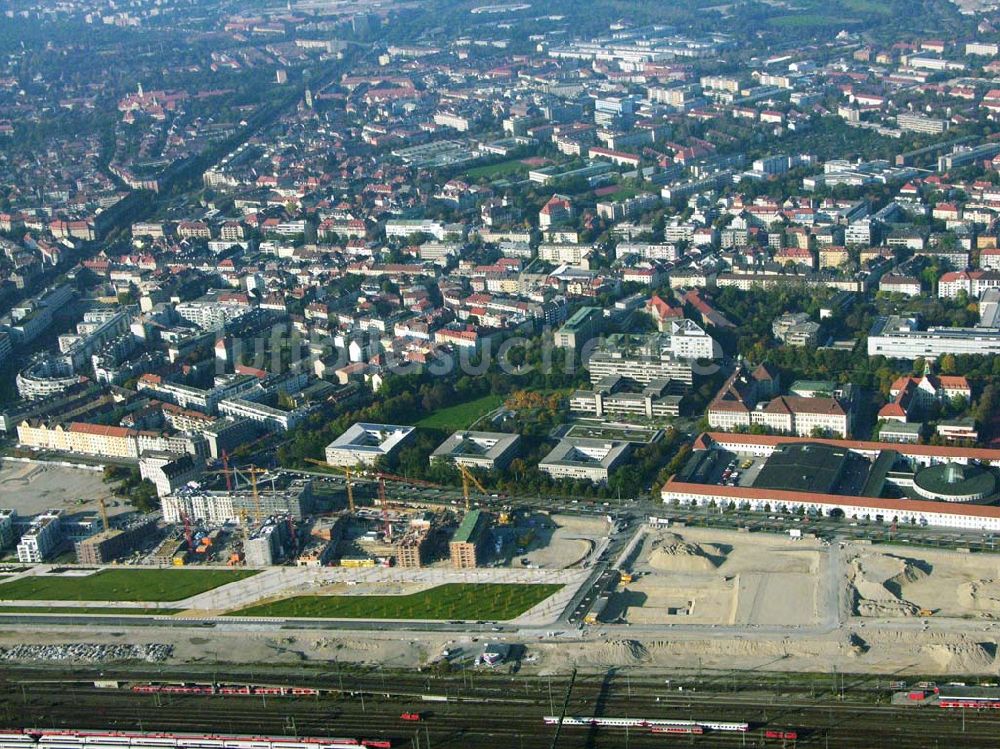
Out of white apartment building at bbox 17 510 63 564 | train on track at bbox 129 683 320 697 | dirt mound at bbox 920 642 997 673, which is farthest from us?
white apartment building at bbox 17 510 63 564

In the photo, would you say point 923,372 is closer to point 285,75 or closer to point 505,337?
point 505,337

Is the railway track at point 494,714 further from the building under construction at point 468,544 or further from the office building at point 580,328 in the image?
the office building at point 580,328

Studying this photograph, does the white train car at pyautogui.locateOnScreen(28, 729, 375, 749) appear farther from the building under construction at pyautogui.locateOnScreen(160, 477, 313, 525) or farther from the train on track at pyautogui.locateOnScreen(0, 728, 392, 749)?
the building under construction at pyautogui.locateOnScreen(160, 477, 313, 525)

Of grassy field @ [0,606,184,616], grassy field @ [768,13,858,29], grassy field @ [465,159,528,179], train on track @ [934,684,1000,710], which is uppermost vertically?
grassy field @ [768,13,858,29]

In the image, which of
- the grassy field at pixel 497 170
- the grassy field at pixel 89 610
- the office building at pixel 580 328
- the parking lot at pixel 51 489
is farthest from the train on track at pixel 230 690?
the grassy field at pixel 497 170

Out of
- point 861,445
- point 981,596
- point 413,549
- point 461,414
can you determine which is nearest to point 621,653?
point 413,549

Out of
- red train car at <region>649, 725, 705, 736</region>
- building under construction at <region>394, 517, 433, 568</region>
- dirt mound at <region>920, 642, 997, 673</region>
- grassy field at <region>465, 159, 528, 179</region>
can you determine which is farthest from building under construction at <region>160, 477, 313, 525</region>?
grassy field at <region>465, 159, 528, 179</region>
